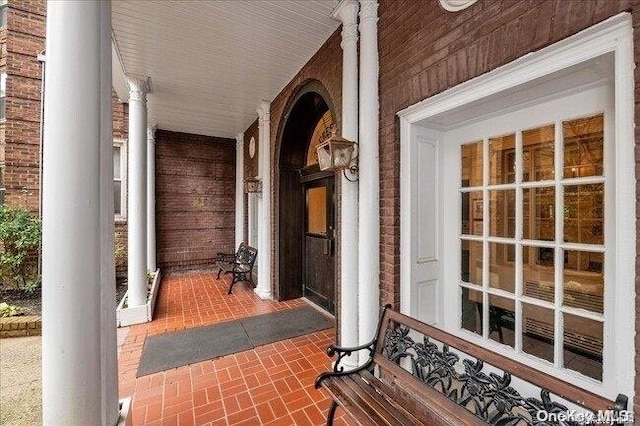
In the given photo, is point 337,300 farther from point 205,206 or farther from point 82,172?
point 205,206

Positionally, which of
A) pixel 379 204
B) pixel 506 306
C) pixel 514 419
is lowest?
pixel 514 419

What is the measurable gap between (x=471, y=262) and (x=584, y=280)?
74 centimetres

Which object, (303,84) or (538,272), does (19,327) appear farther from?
(538,272)

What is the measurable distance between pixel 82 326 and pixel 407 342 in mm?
2034

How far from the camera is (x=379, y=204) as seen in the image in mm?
2705

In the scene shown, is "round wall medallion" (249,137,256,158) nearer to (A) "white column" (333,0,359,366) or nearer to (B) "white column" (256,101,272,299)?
(B) "white column" (256,101,272,299)

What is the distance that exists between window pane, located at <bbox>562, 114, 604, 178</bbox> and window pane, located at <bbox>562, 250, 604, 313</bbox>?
48cm

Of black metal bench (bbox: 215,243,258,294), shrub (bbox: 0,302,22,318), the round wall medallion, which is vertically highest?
the round wall medallion

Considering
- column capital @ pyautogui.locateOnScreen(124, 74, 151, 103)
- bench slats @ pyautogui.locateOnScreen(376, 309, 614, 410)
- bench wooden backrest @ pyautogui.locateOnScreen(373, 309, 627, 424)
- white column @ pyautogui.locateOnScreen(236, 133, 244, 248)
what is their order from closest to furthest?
bench slats @ pyautogui.locateOnScreen(376, 309, 614, 410) → bench wooden backrest @ pyautogui.locateOnScreen(373, 309, 627, 424) → column capital @ pyautogui.locateOnScreen(124, 74, 151, 103) → white column @ pyautogui.locateOnScreen(236, 133, 244, 248)

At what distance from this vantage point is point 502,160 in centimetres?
212

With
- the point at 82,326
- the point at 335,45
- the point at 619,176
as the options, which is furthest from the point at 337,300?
the point at 335,45

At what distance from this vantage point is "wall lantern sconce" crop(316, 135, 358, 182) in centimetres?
266

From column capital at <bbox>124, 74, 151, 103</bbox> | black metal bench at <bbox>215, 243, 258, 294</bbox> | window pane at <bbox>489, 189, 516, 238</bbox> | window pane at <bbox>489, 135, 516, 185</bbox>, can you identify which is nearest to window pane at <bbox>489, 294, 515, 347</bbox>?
window pane at <bbox>489, 189, 516, 238</bbox>

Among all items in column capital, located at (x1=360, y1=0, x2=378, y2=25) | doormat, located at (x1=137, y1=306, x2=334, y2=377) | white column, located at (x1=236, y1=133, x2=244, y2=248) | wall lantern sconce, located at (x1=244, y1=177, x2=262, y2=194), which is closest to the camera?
column capital, located at (x1=360, y1=0, x2=378, y2=25)
